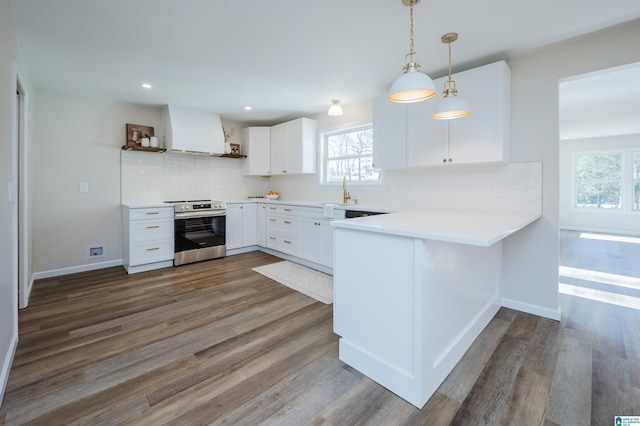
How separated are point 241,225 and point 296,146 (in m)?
1.60

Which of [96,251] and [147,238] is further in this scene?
[96,251]

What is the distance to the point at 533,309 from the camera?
8.76 feet

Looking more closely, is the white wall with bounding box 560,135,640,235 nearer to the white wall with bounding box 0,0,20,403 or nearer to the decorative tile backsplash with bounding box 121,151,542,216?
the decorative tile backsplash with bounding box 121,151,542,216

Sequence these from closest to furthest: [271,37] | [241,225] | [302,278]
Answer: [271,37] → [302,278] → [241,225]

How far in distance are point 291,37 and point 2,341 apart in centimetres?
280

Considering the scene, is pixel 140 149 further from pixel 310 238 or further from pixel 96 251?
pixel 310 238

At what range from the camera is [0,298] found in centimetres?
164

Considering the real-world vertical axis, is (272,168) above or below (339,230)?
above

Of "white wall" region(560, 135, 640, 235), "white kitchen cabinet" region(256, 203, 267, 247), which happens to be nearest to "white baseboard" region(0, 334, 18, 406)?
"white kitchen cabinet" region(256, 203, 267, 247)

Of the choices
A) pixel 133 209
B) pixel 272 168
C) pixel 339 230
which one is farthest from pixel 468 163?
pixel 133 209

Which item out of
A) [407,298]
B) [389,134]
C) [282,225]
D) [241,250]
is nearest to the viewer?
[407,298]

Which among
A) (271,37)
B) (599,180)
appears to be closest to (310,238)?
(271,37)

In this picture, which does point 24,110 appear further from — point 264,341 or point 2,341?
point 264,341

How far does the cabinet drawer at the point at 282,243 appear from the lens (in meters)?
4.38
